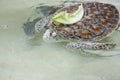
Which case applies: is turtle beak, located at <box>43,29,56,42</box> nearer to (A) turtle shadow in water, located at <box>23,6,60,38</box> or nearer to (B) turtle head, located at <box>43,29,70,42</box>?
(B) turtle head, located at <box>43,29,70,42</box>

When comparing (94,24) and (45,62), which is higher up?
(94,24)

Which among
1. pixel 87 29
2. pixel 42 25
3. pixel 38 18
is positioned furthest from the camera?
pixel 38 18

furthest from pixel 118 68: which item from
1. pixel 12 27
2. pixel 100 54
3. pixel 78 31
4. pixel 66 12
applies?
pixel 12 27

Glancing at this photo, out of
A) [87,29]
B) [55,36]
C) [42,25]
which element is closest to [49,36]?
[55,36]

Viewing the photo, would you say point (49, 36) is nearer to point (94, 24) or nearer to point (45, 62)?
point (45, 62)

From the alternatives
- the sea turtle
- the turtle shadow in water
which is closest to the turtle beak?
the sea turtle

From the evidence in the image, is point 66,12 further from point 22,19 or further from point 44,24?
point 22,19

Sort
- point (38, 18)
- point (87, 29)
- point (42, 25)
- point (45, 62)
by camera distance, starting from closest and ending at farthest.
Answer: point (45, 62)
point (87, 29)
point (42, 25)
point (38, 18)

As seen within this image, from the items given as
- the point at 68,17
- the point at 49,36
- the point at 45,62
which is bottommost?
the point at 45,62
